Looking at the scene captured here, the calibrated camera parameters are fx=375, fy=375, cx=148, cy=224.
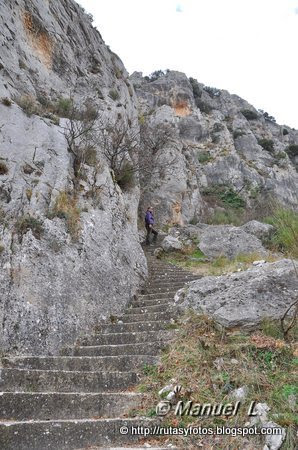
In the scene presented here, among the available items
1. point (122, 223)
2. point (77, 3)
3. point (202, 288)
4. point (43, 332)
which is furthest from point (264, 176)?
point (43, 332)

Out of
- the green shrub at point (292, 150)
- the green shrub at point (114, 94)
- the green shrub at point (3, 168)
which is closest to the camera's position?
the green shrub at point (3, 168)

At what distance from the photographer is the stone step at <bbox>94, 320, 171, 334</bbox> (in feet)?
20.9

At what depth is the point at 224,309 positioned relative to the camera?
5.54 m

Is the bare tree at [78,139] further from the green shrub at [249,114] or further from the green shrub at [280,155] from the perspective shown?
the green shrub at [249,114]

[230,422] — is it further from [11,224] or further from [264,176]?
[264,176]

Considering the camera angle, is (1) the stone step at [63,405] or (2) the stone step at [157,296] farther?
(2) the stone step at [157,296]

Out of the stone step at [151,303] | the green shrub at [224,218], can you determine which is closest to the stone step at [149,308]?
the stone step at [151,303]

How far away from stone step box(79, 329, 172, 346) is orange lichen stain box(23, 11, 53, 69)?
10.6m

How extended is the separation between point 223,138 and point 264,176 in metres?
4.62

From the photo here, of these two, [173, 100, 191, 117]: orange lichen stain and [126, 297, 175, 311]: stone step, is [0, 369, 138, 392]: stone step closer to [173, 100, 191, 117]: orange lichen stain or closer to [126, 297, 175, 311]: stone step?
[126, 297, 175, 311]: stone step

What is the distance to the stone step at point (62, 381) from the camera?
4742mm

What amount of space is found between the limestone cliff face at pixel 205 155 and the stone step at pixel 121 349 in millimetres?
13187

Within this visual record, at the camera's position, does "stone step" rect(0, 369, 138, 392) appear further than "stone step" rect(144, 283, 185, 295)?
No

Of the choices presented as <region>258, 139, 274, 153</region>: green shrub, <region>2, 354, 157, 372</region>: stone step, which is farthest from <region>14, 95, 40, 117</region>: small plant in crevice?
<region>258, 139, 274, 153</region>: green shrub
